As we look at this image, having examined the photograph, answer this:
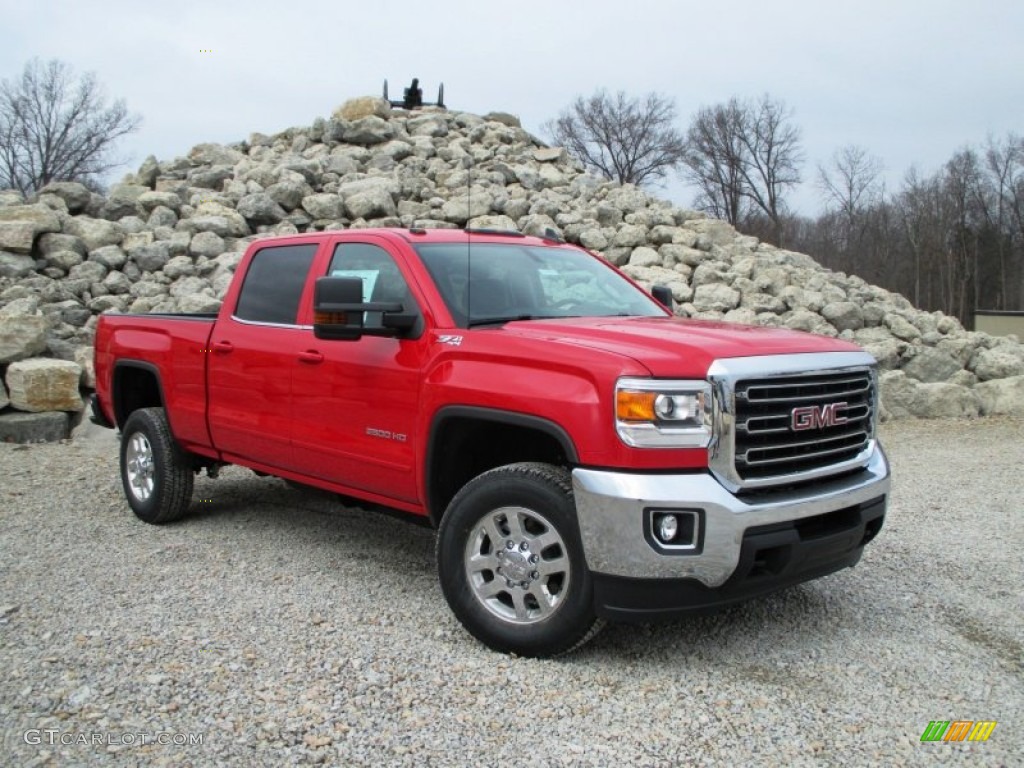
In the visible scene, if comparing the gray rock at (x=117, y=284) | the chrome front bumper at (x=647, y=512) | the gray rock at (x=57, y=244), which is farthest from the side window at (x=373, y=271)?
the gray rock at (x=57, y=244)

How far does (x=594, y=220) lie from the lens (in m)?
Answer: 16.3

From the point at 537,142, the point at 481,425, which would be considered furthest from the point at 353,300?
the point at 537,142

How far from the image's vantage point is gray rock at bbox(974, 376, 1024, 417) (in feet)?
42.0

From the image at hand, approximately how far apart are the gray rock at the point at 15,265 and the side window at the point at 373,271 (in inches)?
398

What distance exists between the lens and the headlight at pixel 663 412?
371 cm

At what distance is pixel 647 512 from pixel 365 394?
5.95 ft

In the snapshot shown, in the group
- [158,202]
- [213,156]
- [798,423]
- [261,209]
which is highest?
[213,156]

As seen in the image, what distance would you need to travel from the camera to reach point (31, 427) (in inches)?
397

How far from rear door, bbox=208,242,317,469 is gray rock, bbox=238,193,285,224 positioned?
31.5 ft

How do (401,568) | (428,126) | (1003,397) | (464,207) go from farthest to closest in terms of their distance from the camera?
(428,126), (464,207), (1003,397), (401,568)

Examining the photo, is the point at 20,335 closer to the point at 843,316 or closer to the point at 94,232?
the point at 94,232

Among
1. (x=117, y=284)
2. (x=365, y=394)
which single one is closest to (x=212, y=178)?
(x=117, y=284)

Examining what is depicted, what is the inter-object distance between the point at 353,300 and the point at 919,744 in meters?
3.03

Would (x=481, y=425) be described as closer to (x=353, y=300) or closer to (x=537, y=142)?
(x=353, y=300)
